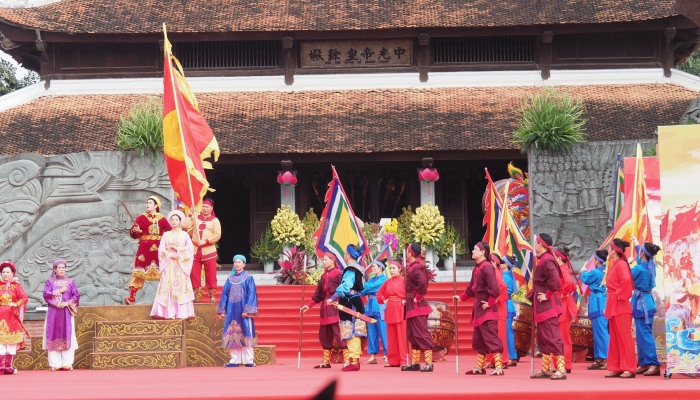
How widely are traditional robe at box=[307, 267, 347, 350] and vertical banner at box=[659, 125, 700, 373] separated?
4.04 m

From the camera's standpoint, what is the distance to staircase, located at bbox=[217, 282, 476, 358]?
16609 mm

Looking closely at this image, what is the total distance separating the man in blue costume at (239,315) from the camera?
526 inches

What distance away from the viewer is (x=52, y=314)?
1320 cm

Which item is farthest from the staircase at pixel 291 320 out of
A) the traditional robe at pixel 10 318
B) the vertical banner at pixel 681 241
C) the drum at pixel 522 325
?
the vertical banner at pixel 681 241

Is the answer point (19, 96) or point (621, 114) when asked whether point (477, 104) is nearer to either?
point (621, 114)

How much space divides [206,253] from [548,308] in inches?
222

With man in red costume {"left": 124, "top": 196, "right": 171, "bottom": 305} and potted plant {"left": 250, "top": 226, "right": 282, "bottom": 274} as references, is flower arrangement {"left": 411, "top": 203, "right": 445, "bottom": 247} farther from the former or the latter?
man in red costume {"left": 124, "top": 196, "right": 171, "bottom": 305}

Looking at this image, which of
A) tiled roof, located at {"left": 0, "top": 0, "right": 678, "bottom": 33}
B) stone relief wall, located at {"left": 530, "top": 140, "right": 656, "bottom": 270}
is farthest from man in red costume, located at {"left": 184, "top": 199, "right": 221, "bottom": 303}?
tiled roof, located at {"left": 0, "top": 0, "right": 678, "bottom": 33}

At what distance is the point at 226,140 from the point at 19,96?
4.76m

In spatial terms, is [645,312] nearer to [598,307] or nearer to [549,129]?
[598,307]

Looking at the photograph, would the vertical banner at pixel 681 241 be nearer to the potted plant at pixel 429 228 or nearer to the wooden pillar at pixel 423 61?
the potted plant at pixel 429 228

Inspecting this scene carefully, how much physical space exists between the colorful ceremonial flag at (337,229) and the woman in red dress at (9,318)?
3.74 meters

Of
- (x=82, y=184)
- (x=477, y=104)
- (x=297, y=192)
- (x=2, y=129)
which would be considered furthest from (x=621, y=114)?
(x=2, y=129)

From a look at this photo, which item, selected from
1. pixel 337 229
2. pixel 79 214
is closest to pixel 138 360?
pixel 337 229
